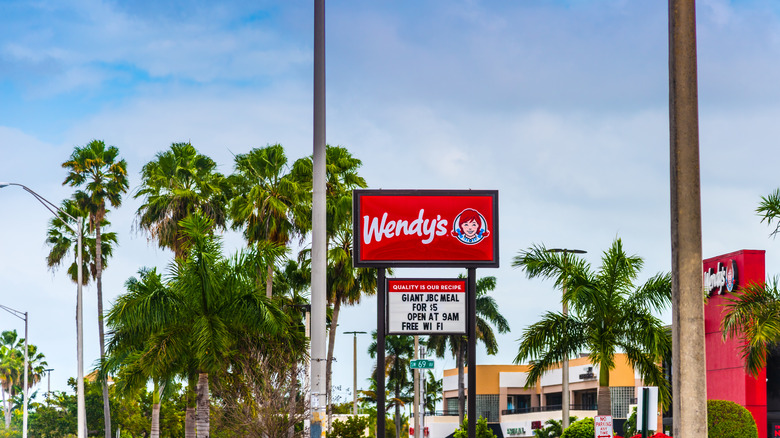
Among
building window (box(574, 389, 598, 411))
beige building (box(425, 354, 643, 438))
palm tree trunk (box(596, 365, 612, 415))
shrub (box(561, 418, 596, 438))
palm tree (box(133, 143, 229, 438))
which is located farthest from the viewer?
building window (box(574, 389, 598, 411))

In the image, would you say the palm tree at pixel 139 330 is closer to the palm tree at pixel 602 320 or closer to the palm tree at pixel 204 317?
the palm tree at pixel 204 317

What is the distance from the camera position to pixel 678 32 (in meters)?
7.46

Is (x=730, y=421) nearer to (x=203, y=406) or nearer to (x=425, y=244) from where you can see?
Result: (x=203, y=406)

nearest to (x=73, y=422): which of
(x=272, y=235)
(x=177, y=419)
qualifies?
(x=177, y=419)

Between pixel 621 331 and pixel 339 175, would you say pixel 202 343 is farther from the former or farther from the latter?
pixel 339 175

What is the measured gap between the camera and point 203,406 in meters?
29.2

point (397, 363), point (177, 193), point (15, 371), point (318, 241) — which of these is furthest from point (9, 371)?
point (318, 241)

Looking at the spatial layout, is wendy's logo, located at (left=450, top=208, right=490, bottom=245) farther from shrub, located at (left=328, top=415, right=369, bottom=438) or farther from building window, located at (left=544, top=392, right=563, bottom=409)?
building window, located at (left=544, top=392, right=563, bottom=409)

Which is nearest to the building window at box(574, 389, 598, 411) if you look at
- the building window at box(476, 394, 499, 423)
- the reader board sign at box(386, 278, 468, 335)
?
the building window at box(476, 394, 499, 423)

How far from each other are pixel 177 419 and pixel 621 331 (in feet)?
121

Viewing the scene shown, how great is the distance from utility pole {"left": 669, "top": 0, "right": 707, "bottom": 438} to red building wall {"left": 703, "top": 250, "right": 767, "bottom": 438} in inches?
1128

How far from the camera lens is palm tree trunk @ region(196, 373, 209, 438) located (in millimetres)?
29062

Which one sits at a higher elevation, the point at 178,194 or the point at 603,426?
the point at 178,194

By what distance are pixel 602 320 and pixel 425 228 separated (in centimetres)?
1149
